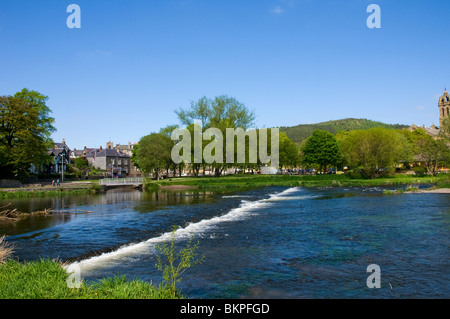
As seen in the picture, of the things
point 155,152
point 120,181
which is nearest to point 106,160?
point 155,152

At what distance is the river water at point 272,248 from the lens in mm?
11172

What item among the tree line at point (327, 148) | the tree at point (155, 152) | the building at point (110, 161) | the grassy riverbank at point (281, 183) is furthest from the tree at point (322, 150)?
the building at point (110, 161)

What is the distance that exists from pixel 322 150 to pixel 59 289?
9343 cm

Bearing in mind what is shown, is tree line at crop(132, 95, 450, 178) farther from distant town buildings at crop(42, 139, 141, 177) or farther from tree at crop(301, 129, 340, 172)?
distant town buildings at crop(42, 139, 141, 177)

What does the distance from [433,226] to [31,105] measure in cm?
6830

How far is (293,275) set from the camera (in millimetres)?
12188

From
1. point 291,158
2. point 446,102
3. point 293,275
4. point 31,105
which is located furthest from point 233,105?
point 446,102

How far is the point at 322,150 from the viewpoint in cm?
9688

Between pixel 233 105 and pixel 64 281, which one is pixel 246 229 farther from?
pixel 233 105

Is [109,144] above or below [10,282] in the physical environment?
above

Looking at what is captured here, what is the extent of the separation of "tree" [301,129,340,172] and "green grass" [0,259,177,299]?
91.5m

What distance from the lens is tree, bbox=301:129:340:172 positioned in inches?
3812

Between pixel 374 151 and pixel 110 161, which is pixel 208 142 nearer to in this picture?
pixel 374 151

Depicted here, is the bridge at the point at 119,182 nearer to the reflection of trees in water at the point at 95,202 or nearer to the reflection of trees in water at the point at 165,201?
the reflection of trees in water at the point at 95,202
